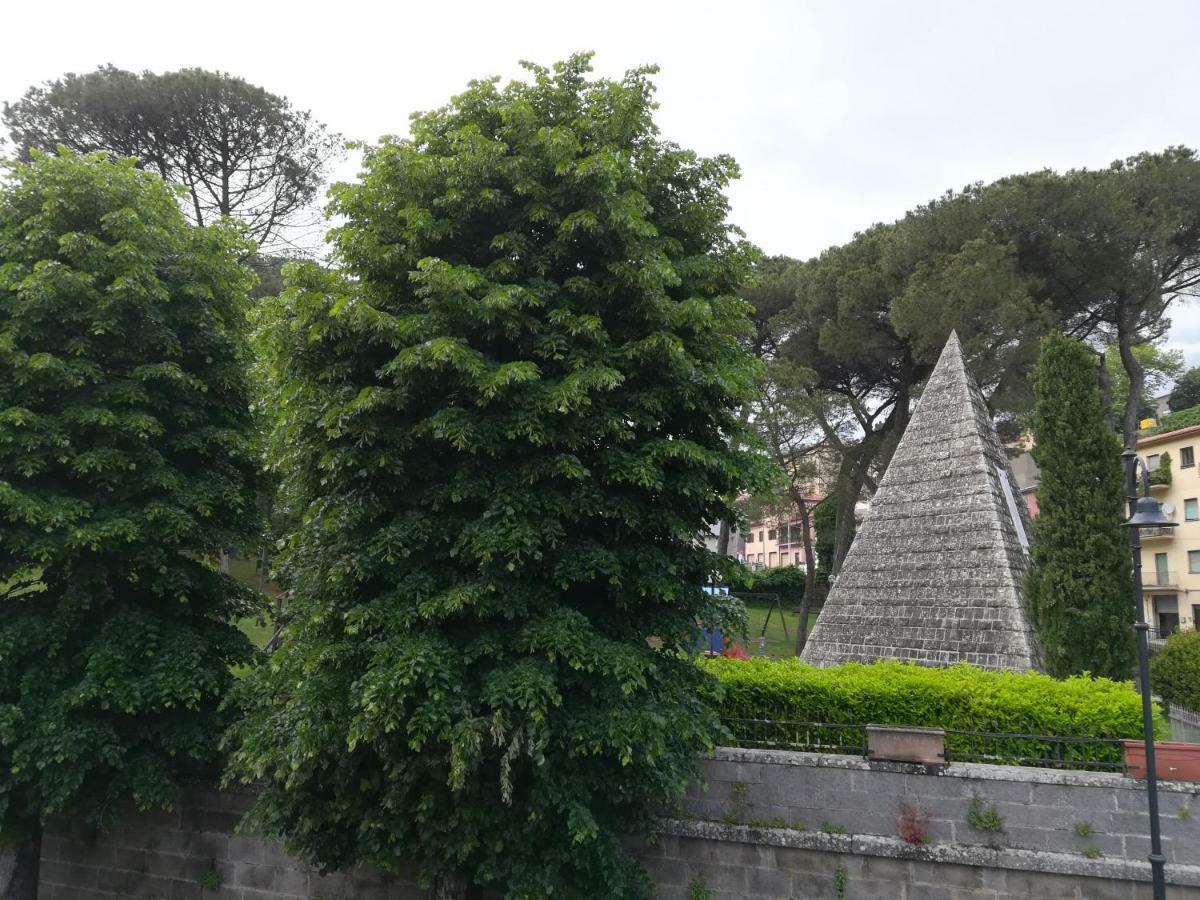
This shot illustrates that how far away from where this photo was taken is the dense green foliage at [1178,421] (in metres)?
32.4

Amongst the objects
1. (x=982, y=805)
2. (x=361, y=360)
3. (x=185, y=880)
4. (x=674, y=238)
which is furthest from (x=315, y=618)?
(x=982, y=805)

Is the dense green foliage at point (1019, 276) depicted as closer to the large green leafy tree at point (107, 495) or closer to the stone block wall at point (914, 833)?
the stone block wall at point (914, 833)

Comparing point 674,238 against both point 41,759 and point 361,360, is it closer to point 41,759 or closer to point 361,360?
point 361,360

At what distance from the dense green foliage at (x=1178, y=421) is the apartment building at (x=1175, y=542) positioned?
3.38 ft

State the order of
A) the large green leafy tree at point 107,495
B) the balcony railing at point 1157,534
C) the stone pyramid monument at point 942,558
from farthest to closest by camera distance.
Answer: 1. the balcony railing at point 1157,534
2. the stone pyramid monument at point 942,558
3. the large green leafy tree at point 107,495

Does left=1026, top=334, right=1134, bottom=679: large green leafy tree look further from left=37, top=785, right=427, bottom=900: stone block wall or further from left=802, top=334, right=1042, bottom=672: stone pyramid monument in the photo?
left=37, top=785, right=427, bottom=900: stone block wall

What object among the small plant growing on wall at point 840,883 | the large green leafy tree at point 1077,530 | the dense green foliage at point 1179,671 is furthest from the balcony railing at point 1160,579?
the small plant growing on wall at point 840,883

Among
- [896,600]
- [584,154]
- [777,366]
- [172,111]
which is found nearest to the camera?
[584,154]

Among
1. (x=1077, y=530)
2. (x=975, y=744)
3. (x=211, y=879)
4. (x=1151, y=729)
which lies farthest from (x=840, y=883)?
(x=211, y=879)

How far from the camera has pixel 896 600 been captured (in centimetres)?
1055

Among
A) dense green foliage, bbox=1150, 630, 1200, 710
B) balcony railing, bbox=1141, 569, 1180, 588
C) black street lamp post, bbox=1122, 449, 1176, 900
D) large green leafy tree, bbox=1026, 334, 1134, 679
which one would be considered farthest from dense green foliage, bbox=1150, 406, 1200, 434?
black street lamp post, bbox=1122, 449, 1176, 900

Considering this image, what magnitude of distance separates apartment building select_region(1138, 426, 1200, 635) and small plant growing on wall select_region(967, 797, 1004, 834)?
28926 millimetres

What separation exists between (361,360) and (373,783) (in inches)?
135

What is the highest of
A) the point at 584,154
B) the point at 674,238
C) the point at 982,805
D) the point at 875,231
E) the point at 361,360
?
the point at 875,231
